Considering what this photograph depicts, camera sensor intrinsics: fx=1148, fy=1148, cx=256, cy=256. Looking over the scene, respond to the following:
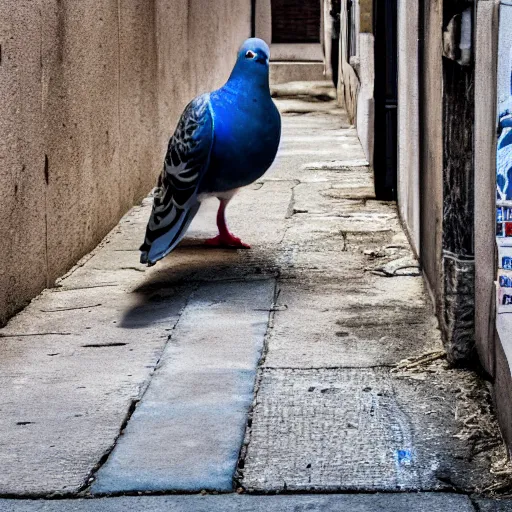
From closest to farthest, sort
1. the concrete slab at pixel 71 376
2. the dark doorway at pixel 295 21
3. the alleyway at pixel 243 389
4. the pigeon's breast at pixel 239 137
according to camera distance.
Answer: the alleyway at pixel 243 389 → the concrete slab at pixel 71 376 → the pigeon's breast at pixel 239 137 → the dark doorway at pixel 295 21

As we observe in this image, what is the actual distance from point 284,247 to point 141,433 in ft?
10.8

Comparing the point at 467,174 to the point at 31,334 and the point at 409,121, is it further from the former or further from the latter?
the point at 409,121

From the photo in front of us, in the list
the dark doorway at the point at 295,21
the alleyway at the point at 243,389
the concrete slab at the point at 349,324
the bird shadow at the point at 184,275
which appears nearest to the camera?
the alleyway at the point at 243,389

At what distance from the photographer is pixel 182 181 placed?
6285 millimetres

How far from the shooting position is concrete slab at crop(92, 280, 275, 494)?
11.4 ft

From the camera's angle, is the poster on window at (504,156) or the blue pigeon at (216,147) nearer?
the poster on window at (504,156)

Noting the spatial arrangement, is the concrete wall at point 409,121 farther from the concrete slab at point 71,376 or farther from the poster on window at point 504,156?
the poster on window at point 504,156

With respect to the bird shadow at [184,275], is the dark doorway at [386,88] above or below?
above

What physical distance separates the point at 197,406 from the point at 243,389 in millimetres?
251

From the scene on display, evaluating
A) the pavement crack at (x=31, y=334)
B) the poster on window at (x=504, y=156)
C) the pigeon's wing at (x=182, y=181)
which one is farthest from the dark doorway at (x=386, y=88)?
the poster on window at (x=504, y=156)

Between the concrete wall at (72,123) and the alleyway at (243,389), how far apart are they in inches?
9.3

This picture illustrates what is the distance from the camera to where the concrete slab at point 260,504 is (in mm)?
3207

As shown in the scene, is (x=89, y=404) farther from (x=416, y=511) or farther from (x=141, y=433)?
(x=416, y=511)

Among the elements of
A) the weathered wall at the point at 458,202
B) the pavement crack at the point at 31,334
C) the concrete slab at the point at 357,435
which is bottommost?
the pavement crack at the point at 31,334
